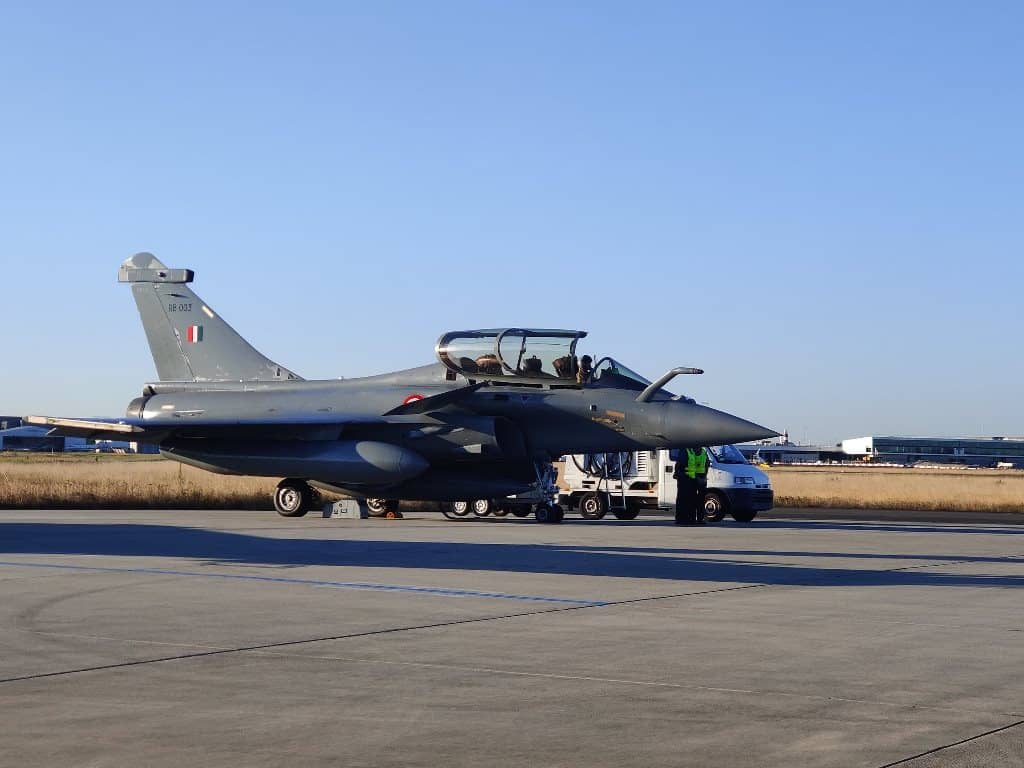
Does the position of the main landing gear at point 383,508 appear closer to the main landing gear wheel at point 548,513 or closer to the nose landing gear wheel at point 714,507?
the main landing gear wheel at point 548,513

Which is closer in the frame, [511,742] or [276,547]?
[511,742]

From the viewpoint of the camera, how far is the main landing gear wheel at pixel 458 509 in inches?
1028

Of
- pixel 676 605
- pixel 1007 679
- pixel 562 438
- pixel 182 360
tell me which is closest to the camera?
pixel 1007 679

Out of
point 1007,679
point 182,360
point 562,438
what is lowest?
point 1007,679

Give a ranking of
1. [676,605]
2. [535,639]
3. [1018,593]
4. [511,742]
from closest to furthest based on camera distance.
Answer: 1. [511,742]
2. [535,639]
3. [676,605]
4. [1018,593]

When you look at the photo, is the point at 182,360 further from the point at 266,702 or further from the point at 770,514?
the point at 266,702

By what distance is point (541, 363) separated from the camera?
22.3 metres

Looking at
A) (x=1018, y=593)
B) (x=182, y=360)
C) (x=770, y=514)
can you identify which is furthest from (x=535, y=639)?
(x=770, y=514)

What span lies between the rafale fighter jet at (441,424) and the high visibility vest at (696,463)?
1.97m

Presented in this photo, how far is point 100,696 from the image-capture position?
19.7ft

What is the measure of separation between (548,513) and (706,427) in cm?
353

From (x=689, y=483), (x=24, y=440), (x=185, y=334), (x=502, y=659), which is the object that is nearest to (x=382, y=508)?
(x=185, y=334)

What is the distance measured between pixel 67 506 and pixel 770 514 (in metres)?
15.6

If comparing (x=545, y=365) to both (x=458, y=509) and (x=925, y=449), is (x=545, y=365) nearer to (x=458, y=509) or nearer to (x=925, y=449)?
(x=458, y=509)
